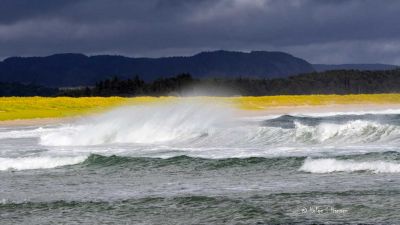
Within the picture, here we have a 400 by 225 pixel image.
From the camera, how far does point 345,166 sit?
28234 mm

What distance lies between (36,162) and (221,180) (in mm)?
12058

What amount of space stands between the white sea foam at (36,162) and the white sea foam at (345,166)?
12051 mm

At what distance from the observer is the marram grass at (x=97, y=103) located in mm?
95000

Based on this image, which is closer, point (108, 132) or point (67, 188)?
point (67, 188)

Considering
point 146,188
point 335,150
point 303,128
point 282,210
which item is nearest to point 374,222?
point 282,210

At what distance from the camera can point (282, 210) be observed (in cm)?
2006

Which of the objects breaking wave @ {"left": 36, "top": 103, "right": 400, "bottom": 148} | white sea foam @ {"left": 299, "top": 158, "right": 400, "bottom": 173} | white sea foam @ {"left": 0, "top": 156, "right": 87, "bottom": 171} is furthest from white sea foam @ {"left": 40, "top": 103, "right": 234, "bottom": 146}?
white sea foam @ {"left": 299, "top": 158, "right": 400, "bottom": 173}

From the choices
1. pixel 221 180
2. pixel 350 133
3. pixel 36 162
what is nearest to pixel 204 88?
pixel 350 133

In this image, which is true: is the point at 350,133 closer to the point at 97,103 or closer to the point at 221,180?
the point at 221,180

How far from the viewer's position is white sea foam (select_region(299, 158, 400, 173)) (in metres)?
27.1

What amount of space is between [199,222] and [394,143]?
2098cm

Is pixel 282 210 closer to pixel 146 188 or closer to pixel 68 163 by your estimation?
pixel 146 188

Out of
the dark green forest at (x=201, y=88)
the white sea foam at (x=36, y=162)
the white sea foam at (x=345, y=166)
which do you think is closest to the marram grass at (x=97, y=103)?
the dark green forest at (x=201, y=88)

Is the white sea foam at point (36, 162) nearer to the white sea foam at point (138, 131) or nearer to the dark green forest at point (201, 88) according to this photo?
the white sea foam at point (138, 131)
